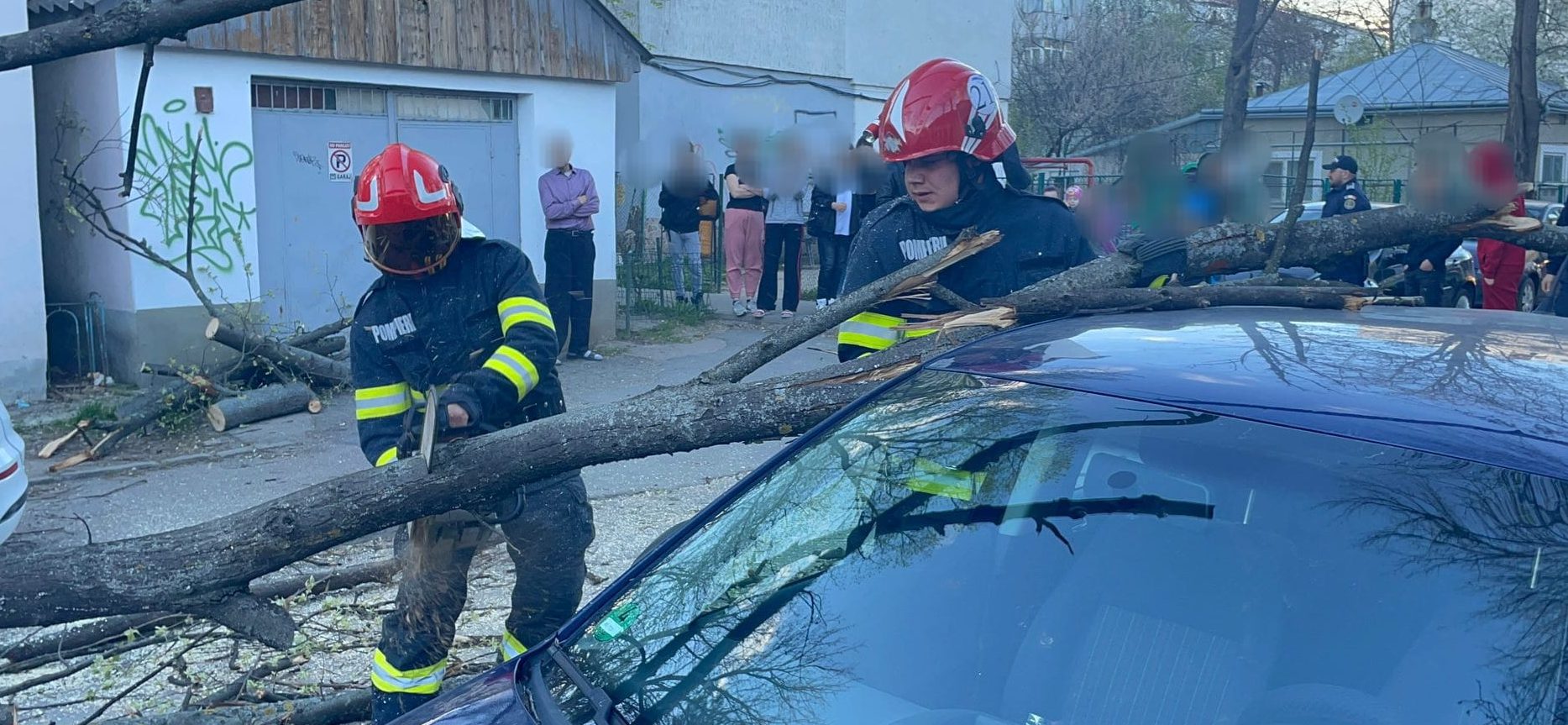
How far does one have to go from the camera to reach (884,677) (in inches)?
88.0

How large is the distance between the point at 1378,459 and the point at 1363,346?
48 cm

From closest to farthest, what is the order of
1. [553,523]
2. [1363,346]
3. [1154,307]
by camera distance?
[1363,346] → [1154,307] → [553,523]

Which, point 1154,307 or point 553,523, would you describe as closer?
point 1154,307

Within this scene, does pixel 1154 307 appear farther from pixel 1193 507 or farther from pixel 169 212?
pixel 169 212

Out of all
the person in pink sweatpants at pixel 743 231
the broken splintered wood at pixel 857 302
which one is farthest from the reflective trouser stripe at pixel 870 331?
the person in pink sweatpants at pixel 743 231

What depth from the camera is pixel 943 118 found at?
4191 mm

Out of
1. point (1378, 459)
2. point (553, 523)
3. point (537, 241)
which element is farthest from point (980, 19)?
point (1378, 459)

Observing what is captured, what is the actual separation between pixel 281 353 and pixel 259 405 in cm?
44

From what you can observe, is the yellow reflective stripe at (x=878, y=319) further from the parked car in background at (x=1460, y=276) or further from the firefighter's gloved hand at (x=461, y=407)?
the parked car in background at (x=1460, y=276)

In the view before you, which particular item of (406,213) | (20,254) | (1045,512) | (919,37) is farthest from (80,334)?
(919,37)

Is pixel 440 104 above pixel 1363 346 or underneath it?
above

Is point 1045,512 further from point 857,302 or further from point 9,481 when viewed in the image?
point 9,481

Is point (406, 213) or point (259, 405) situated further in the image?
point (259, 405)

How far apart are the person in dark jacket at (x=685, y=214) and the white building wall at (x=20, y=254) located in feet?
20.7
